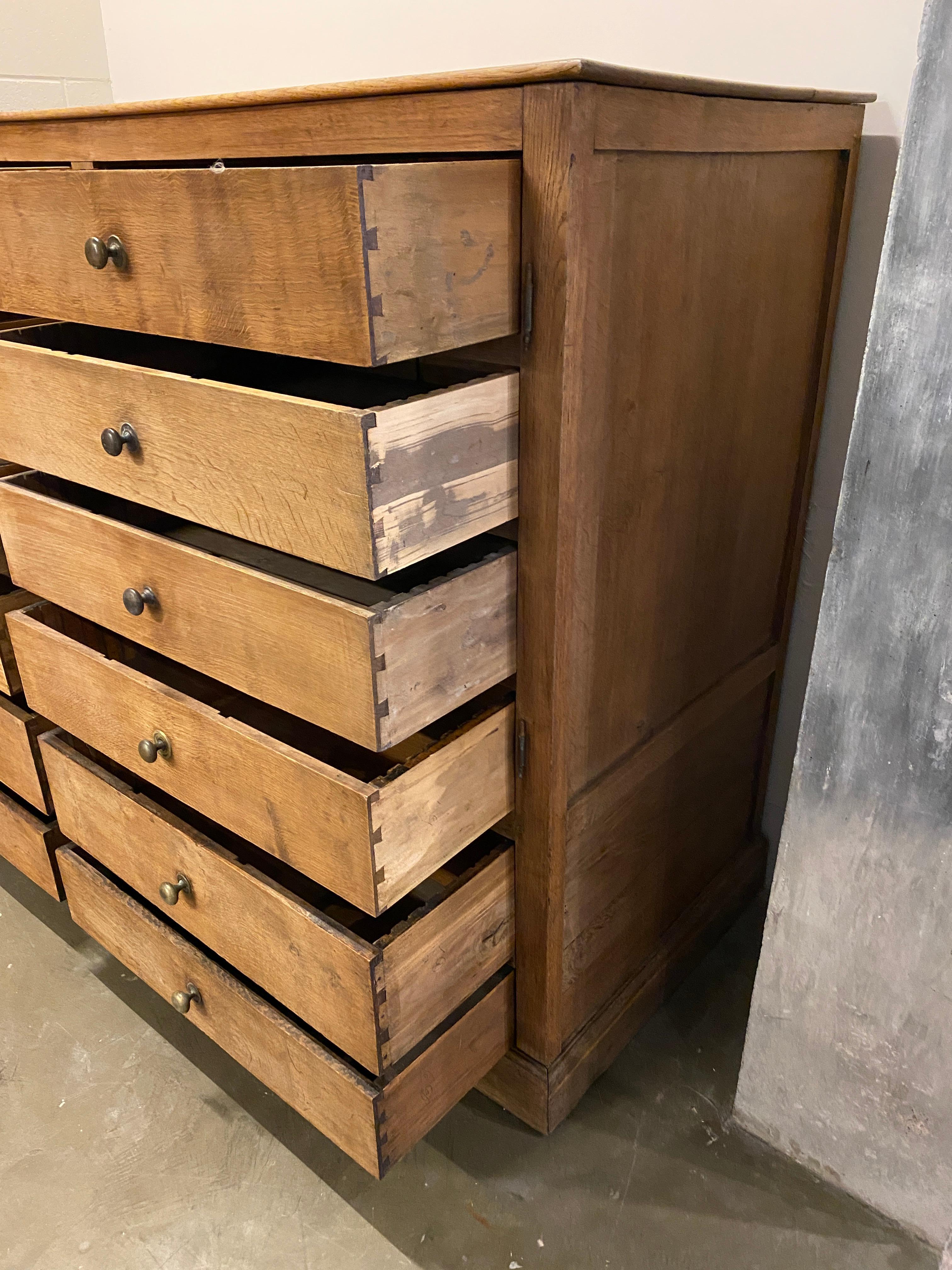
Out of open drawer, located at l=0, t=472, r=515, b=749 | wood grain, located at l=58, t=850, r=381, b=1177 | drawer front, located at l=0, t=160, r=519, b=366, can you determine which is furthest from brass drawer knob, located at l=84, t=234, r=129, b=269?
wood grain, located at l=58, t=850, r=381, b=1177

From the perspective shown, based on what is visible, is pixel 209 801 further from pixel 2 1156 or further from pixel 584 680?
pixel 2 1156

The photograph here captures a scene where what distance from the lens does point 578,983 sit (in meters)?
1.08

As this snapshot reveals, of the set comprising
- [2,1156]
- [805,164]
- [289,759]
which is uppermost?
[805,164]

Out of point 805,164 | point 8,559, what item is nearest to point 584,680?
point 805,164

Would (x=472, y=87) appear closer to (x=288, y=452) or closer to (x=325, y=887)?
(x=288, y=452)

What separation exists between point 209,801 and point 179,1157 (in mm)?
461

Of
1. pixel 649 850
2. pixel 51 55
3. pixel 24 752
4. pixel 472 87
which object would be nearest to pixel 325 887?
pixel 649 850

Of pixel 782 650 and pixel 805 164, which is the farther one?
pixel 782 650

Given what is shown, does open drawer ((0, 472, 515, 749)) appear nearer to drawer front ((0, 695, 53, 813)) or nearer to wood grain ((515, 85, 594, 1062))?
wood grain ((515, 85, 594, 1062))

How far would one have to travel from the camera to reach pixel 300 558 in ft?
3.05

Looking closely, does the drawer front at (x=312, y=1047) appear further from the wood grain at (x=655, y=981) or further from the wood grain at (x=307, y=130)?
the wood grain at (x=307, y=130)

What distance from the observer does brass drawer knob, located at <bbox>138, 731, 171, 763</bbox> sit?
97cm

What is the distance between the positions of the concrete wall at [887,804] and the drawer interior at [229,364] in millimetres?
471

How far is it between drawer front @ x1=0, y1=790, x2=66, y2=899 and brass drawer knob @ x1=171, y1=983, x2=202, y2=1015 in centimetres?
30
